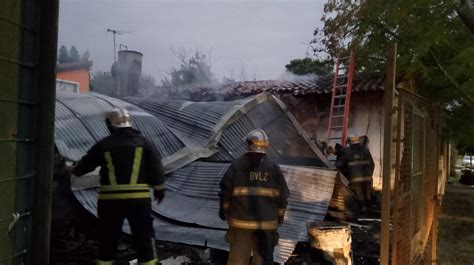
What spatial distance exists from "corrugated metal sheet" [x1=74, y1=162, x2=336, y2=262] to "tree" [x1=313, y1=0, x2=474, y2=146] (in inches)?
153

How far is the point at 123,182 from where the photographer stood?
3.59 m

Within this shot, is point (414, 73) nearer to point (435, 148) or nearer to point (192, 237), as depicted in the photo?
point (435, 148)

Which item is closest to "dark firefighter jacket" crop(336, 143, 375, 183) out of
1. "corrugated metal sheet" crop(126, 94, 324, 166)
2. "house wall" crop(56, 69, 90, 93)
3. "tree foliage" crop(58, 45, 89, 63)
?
"corrugated metal sheet" crop(126, 94, 324, 166)

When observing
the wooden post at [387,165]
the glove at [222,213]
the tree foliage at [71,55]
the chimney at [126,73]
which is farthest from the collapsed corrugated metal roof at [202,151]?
the tree foliage at [71,55]

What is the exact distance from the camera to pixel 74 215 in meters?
5.13

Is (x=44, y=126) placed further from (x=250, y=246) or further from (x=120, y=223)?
(x=250, y=246)

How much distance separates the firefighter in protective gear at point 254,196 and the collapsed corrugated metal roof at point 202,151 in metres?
0.72

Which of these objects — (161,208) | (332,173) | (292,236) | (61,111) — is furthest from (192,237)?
(61,111)

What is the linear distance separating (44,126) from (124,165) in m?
1.88

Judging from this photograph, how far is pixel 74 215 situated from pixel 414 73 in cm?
766

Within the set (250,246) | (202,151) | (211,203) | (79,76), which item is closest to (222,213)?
(250,246)

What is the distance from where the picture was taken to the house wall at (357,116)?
11039 millimetres

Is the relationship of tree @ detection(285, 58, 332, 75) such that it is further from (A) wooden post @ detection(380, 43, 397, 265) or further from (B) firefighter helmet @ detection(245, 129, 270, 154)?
(A) wooden post @ detection(380, 43, 397, 265)

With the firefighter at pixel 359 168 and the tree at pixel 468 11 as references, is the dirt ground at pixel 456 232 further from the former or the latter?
the tree at pixel 468 11
